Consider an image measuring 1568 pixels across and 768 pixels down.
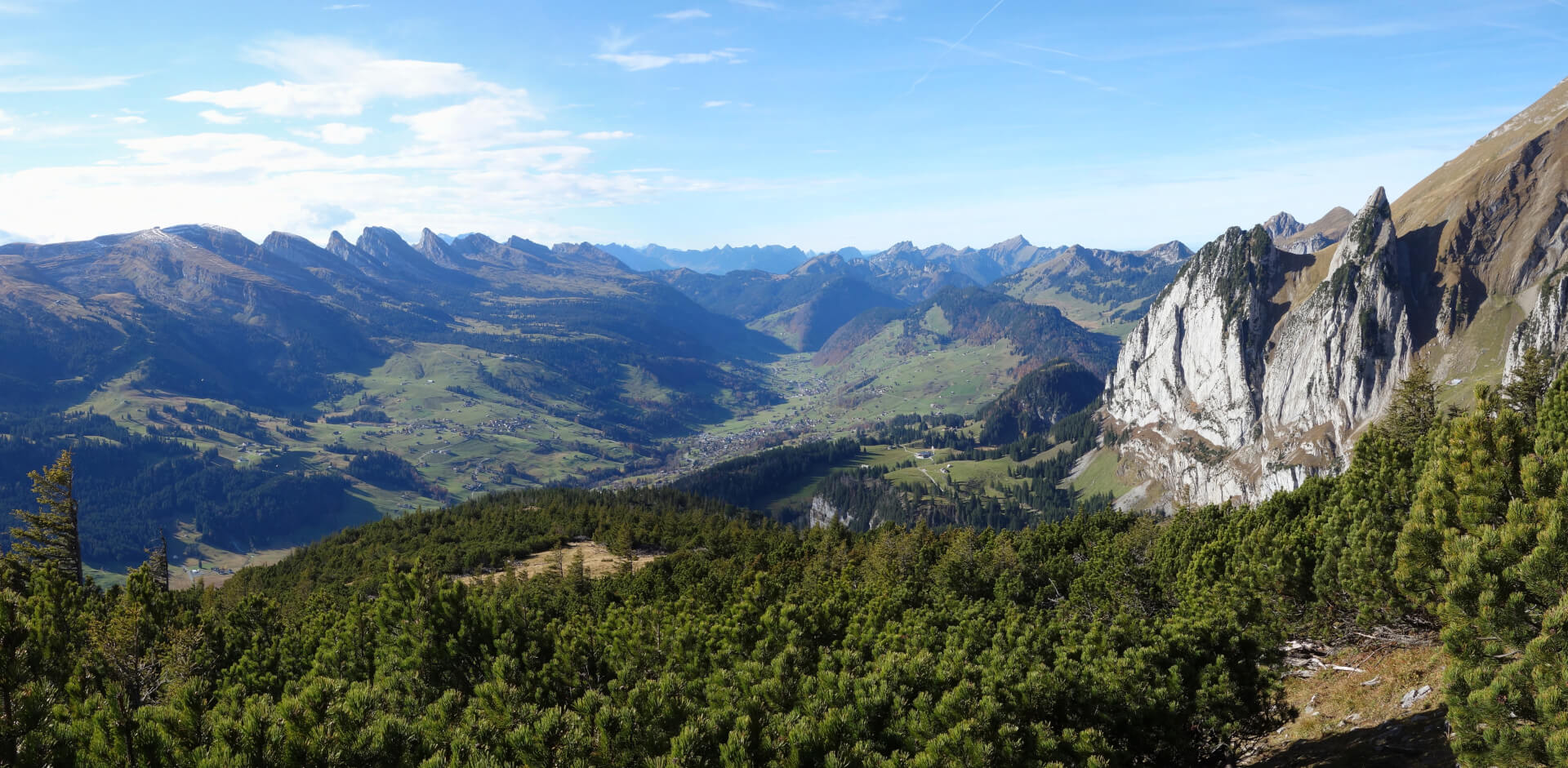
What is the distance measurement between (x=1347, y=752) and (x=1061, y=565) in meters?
44.8

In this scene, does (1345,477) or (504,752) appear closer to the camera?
(504,752)

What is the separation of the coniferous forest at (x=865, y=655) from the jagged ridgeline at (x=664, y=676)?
0.13 m

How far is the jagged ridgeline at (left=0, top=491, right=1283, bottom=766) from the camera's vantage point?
18594mm

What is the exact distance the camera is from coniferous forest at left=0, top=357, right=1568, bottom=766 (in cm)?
1975

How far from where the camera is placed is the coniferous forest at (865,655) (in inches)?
778

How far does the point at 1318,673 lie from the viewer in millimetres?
45031

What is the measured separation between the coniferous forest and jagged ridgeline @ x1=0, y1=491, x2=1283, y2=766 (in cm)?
13

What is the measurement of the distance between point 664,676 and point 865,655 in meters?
19.6

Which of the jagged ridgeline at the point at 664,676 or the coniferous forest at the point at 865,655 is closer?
the jagged ridgeline at the point at 664,676

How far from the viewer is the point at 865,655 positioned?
1665 inches

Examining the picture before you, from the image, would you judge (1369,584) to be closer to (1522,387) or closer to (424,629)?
(424,629)

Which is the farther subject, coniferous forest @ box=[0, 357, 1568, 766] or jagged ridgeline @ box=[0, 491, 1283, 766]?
coniferous forest @ box=[0, 357, 1568, 766]

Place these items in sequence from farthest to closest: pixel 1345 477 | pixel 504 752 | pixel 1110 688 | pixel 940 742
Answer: pixel 1345 477 < pixel 1110 688 < pixel 940 742 < pixel 504 752

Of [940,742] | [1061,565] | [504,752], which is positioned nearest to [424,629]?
[504,752]
